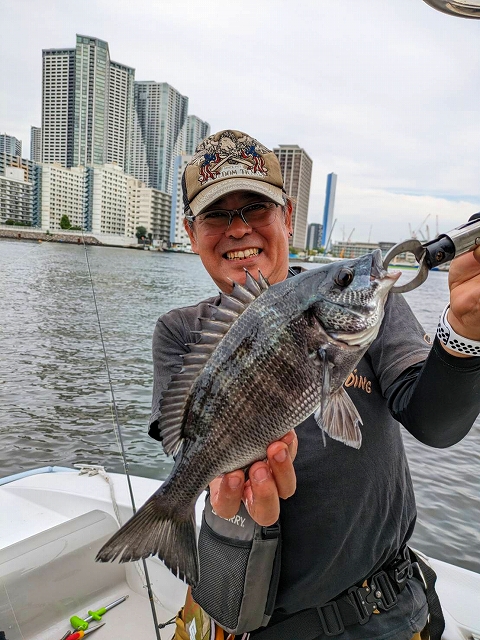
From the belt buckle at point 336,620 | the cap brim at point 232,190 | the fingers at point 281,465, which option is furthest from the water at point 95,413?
the belt buckle at point 336,620

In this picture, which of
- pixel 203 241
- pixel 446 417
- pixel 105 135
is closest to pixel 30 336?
pixel 203 241

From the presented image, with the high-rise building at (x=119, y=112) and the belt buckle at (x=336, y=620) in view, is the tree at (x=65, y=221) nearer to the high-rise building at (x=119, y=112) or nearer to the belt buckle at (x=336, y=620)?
the belt buckle at (x=336, y=620)

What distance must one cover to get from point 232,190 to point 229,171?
0.15 meters

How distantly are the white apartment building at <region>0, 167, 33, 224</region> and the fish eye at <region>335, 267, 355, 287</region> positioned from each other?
11044 cm

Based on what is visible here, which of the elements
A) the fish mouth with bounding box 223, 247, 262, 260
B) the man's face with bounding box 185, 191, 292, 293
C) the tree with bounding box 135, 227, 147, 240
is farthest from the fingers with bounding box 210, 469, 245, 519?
the tree with bounding box 135, 227, 147, 240

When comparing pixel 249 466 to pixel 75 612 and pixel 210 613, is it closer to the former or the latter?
pixel 210 613

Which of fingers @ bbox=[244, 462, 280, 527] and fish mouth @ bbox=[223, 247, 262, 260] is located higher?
fish mouth @ bbox=[223, 247, 262, 260]

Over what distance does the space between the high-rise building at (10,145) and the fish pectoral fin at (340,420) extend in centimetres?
18010

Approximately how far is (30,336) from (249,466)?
57.1 feet

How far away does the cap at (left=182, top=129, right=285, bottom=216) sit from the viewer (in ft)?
8.05

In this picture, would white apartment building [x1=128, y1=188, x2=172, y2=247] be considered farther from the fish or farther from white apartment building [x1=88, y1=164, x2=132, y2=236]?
the fish

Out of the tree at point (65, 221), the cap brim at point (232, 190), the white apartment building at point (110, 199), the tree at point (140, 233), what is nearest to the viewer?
the cap brim at point (232, 190)

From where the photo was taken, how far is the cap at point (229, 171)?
2.46 meters

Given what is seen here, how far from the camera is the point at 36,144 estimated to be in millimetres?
143500
